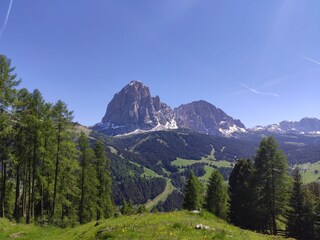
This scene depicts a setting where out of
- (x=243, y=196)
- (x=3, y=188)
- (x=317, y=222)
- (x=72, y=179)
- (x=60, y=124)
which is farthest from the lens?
(x=243, y=196)

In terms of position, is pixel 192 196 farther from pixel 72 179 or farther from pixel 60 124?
pixel 60 124

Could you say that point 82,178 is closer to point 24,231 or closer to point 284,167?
point 24,231

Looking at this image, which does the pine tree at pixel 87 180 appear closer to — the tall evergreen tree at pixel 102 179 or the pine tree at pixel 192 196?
the tall evergreen tree at pixel 102 179

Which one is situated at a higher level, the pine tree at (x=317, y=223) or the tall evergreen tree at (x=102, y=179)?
the tall evergreen tree at (x=102, y=179)

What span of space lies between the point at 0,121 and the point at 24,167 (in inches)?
419

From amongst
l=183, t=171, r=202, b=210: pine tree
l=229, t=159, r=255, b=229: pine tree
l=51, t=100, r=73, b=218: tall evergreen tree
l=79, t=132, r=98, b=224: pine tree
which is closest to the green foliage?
l=229, t=159, r=255, b=229: pine tree

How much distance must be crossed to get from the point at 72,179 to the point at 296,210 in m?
36.6

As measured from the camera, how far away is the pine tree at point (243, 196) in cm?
5334

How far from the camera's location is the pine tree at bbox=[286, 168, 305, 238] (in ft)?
169

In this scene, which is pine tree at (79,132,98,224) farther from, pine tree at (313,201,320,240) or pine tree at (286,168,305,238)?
pine tree at (313,201,320,240)

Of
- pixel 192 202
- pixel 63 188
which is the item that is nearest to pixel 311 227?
pixel 192 202

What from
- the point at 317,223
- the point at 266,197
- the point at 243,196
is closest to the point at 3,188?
the point at 266,197

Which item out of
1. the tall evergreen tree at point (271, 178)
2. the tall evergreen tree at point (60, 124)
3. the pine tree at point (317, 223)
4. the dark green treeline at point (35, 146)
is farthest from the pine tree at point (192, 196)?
the tall evergreen tree at point (60, 124)

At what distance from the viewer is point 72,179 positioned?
45812 mm
